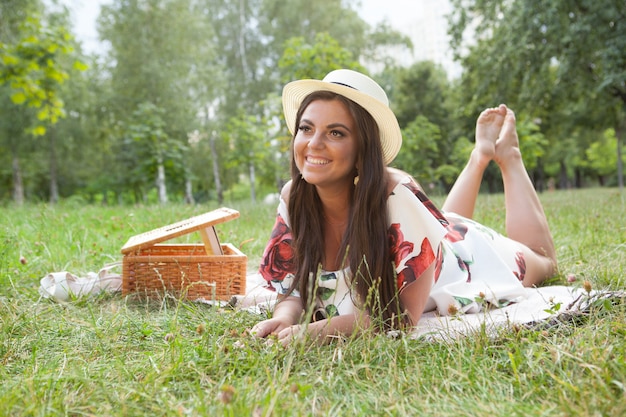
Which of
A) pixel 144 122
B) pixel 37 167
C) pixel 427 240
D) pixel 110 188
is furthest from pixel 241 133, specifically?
pixel 37 167

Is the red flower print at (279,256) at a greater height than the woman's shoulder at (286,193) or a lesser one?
lesser

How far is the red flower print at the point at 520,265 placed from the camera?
134 inches

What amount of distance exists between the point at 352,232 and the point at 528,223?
6.24 ft

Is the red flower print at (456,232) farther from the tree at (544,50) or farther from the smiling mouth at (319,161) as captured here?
the tree at (544,50)

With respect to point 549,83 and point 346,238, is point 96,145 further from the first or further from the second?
point 346,238

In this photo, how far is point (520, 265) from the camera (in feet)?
11.2

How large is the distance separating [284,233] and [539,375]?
148 cm

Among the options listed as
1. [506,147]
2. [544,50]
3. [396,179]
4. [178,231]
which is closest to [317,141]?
[396,179]

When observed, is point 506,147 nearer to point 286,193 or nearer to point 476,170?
point 476,170

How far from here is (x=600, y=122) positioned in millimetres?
21547

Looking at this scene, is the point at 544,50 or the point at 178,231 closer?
the point at 178,231

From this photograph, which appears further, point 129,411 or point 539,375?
point 539,375

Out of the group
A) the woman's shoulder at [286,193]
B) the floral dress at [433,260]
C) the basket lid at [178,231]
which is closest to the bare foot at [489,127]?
the floral dress at [433,260]

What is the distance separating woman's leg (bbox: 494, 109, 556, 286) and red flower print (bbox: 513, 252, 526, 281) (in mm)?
57
